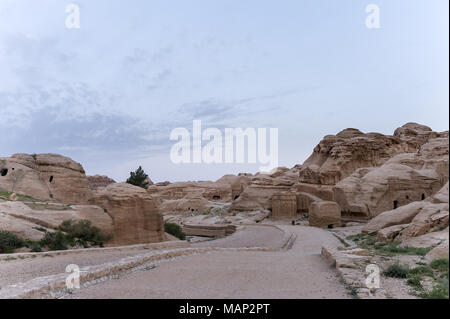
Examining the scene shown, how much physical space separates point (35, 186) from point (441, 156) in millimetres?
33350

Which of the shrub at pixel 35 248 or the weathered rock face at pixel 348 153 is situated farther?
the weathered rock face at pixel 348 153

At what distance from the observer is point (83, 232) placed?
1483 cm

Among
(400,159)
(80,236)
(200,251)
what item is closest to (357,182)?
(400,159)

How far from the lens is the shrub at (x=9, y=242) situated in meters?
11.7

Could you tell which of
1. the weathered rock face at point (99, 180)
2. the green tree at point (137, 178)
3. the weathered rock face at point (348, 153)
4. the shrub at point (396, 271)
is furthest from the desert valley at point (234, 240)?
the weathered rock face at point (99, 180)

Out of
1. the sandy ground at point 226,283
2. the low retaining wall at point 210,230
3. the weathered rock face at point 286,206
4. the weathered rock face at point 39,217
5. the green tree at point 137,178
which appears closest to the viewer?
the sandy ground at point 226,283

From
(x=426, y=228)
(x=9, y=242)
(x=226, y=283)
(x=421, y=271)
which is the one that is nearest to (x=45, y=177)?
(x=9, y=242)

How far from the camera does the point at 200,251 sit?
43.2 feet

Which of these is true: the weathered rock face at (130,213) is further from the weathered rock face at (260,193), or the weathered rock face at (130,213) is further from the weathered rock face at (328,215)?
the weathered rock face at (260,193)

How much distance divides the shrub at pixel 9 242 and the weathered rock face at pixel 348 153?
103ft

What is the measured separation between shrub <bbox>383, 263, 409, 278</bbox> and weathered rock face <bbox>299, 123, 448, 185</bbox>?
Result: 31.9m

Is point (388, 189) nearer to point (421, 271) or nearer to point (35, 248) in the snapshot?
point (421, 271)
